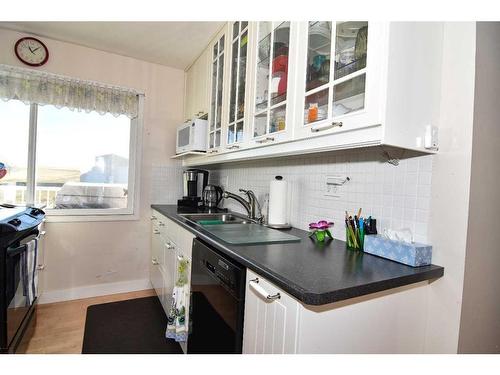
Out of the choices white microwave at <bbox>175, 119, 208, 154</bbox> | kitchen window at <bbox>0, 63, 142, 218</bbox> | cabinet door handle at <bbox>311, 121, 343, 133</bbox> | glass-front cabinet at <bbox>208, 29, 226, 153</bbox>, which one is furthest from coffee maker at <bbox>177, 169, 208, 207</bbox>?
cabinet door handle at <bbox>311, 121, 343, 133</bbox>

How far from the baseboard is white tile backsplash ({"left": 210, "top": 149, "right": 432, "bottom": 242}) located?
161 centimetres

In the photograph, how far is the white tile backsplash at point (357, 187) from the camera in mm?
1066

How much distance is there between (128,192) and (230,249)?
192 centimetres

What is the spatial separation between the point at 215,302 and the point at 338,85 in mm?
999

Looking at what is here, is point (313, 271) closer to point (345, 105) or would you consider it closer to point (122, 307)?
point (345, 105)

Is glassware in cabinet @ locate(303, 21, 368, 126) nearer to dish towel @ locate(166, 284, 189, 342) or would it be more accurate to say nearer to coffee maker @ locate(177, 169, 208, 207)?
dish towel @ locate(166, 284, 189, 342)

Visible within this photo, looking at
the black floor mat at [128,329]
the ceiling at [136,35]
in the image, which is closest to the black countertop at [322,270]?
the black floor mat at [128,329]

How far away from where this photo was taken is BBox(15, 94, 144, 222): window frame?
7.47ft

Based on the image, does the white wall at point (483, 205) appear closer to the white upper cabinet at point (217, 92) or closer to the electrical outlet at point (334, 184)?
the electrical outlet at point (334, 184)

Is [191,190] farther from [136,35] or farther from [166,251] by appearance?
[136,35]

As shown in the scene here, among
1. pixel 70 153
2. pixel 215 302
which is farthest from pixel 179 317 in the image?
pixel 70 153

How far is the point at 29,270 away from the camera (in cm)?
169

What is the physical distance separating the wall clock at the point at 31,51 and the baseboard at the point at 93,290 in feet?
6.30
